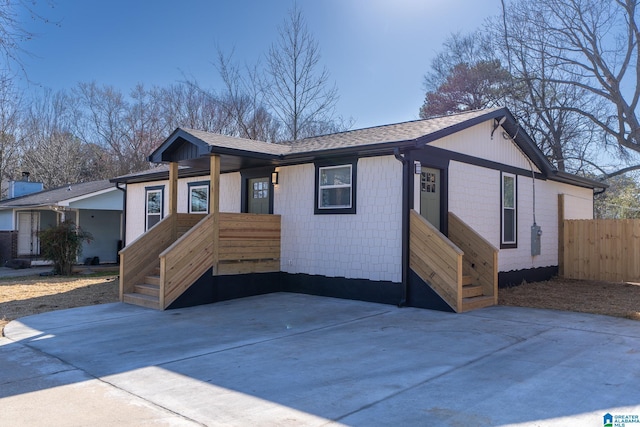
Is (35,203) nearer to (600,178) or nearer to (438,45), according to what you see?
(438,45)

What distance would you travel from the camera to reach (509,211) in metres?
11.7

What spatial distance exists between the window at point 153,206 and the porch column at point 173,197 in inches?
161

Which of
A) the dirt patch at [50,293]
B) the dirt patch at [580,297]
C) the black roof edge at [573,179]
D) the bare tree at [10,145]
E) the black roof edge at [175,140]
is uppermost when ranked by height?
the bare tree at [10,145]

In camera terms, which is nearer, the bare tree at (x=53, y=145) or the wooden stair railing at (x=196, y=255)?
the wooden stair railing at (x=196, y=255)

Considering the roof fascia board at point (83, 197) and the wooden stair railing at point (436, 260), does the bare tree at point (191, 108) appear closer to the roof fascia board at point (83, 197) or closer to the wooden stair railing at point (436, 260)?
the roof fascia board at point (83, 197)

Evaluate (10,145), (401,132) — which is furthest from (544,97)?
(10,145)

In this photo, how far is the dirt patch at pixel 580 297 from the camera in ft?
27.8

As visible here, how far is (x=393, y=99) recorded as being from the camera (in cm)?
2206

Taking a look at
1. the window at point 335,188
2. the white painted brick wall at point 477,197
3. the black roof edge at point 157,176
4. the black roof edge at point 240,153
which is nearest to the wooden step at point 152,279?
the black roof edge at point 240,153

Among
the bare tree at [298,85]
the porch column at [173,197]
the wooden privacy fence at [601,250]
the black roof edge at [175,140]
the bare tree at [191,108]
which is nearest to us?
the black roof edge at [175,140]

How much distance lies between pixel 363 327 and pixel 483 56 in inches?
783

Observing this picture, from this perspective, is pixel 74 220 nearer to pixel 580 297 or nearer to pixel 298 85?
pixel 298 85

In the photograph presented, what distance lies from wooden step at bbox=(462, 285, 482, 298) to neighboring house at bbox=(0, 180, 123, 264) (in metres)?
15.3

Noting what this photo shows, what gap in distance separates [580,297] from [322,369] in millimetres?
7298
